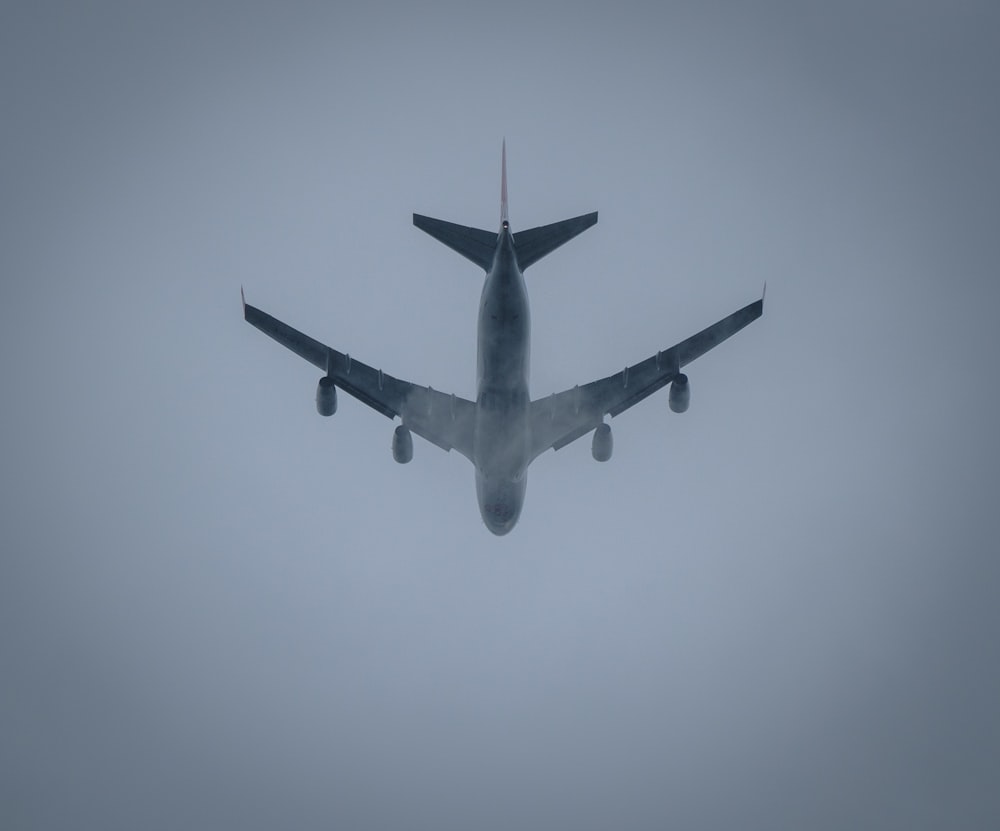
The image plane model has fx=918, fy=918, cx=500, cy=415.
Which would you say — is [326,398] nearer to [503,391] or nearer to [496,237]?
[503,391]

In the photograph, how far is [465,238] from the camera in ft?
110

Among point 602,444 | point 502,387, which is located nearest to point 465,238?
point 502,387

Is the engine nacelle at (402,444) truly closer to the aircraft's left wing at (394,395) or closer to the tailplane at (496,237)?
the aircraft's left wing at (394,395)

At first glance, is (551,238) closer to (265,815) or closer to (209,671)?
(265,815)

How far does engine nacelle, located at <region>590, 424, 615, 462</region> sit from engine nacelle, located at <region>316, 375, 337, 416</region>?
1032 centimetres

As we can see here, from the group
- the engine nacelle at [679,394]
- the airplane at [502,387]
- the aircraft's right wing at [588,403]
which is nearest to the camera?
the airplane at [502,387]

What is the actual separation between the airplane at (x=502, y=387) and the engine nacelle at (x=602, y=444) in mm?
40

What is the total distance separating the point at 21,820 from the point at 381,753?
3789 cm

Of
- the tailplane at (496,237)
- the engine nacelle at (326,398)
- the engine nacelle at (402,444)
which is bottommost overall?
the engine nacelle at (402,444)

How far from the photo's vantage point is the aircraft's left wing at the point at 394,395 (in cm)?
3672

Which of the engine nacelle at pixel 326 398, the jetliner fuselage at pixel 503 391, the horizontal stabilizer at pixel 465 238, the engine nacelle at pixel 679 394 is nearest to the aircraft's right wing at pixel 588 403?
the engine nacelle at pixel 679 394

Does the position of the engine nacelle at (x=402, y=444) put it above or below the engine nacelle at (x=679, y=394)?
below

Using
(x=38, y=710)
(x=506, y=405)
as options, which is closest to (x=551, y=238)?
(x=506, y=405)

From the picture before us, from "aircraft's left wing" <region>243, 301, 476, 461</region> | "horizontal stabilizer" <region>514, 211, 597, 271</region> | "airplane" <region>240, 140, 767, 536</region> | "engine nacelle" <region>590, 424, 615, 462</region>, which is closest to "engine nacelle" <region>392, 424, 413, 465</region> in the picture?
"airplane" <region>240, 140, 767, 536</region>
